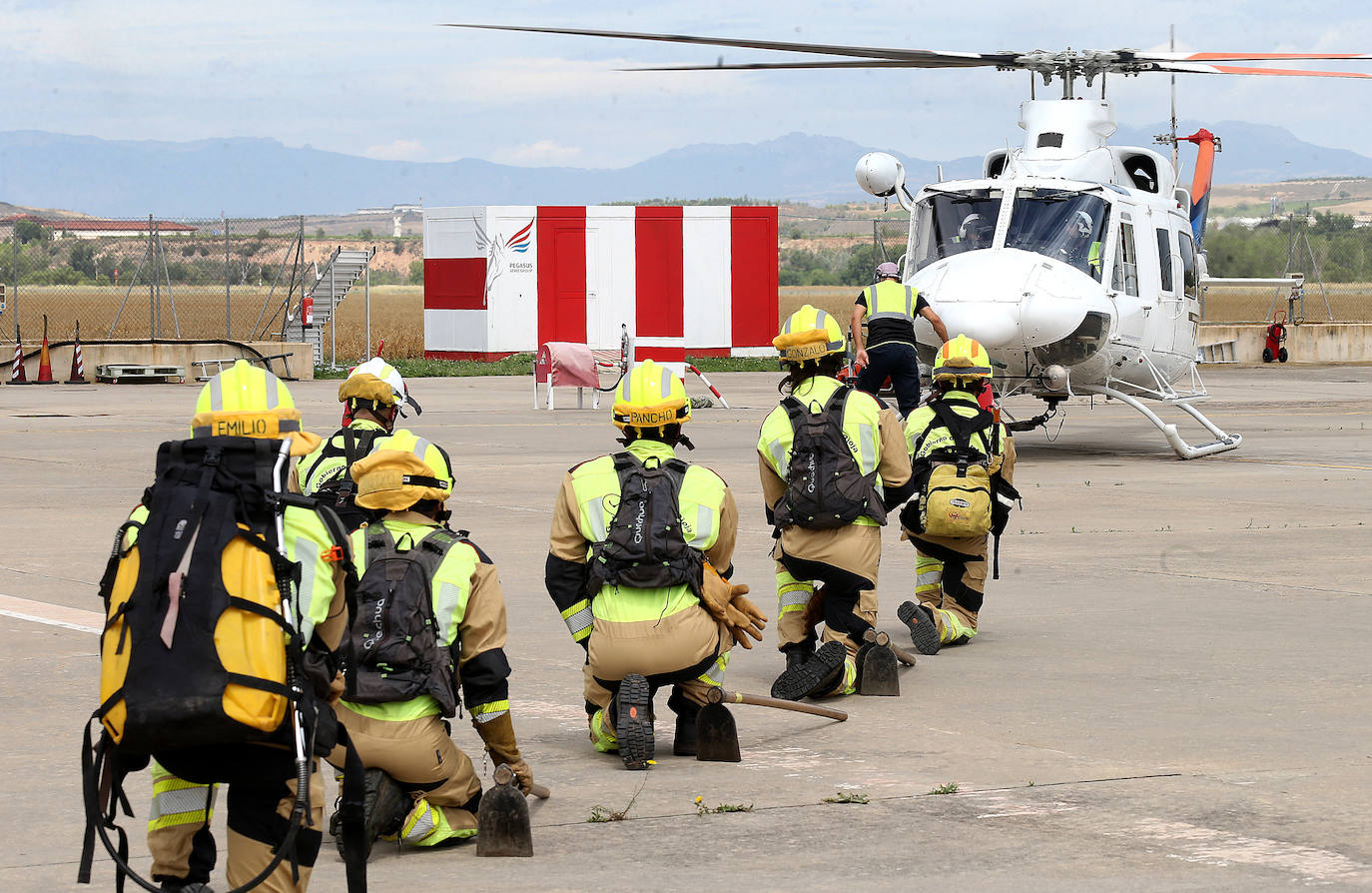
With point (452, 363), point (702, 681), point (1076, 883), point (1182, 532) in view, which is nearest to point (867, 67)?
point (1182, 532)

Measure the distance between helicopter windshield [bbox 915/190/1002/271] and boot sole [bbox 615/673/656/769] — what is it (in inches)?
458

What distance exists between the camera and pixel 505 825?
5.30 metres

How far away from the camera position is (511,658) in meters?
8.42

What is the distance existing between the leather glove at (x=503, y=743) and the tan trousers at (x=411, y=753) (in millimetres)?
122

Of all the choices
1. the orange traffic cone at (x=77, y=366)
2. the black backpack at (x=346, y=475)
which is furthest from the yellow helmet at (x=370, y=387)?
the orange traffic cone at (x=77, y=366)

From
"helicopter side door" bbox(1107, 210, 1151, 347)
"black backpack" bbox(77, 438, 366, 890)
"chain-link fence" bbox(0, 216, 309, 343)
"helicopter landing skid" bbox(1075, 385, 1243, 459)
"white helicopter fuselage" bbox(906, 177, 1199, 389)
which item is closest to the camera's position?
"black backpack" bbox(77, 438, 366, 890)

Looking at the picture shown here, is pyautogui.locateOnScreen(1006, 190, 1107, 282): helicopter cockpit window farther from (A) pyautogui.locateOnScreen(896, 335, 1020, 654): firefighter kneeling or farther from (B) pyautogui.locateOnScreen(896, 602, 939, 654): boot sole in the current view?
(B) pyautogui.locateOnScreen(896, 602, 939, 654): boot sole

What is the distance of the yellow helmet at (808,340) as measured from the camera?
778cm

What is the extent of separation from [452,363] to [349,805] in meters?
31.7

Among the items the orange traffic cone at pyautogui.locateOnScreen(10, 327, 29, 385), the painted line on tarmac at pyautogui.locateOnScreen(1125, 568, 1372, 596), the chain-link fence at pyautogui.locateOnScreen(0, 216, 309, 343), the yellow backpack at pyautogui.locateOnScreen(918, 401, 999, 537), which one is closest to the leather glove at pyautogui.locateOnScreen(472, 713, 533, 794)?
the yellow backpack at pyautogui.locateOnScreen(918, 401, 999, 537)

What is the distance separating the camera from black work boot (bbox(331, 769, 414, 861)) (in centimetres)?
521

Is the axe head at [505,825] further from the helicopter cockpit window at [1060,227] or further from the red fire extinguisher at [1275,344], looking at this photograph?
the red fire extinguisher at [1275,344]

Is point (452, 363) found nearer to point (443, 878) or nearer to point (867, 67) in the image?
point (867, 67)

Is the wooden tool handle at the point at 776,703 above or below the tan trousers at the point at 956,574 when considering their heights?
below
